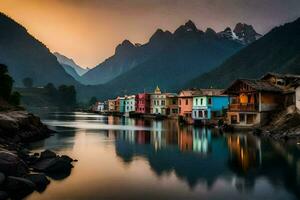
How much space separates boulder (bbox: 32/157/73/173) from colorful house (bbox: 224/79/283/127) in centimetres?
4696

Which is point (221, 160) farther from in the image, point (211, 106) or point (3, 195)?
point (211, 106)

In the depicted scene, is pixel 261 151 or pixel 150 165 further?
pixel 261 151

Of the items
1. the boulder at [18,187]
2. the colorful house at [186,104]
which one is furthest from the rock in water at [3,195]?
the colorful house at [186,104]

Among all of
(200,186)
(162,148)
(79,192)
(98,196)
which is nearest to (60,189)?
(79,192)

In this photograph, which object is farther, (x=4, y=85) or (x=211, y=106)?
(x=211, y=106)

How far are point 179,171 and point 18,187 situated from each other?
49.1ft

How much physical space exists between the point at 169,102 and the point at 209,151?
296 ft

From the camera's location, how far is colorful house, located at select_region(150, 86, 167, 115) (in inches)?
5487

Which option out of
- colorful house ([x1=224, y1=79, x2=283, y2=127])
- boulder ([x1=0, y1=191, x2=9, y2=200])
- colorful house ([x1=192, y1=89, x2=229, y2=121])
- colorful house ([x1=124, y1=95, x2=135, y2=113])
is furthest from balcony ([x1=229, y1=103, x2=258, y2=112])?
colorful house ([x1=124, y1=95, x2=135, y2=113])

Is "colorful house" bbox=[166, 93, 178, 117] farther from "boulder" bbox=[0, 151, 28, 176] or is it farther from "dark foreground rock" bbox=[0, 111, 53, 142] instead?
"boulder" bbox=[0, 151, 28, 176]

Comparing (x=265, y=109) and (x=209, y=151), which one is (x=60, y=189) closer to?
(x=209, y=151)

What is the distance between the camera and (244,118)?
245 feet

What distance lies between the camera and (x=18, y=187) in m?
25.8

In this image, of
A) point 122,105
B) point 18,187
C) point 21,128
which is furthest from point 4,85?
point 122,105
